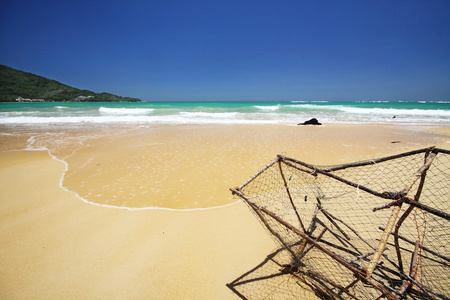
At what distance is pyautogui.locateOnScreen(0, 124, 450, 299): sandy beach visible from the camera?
2.57m

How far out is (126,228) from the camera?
3.57 metres

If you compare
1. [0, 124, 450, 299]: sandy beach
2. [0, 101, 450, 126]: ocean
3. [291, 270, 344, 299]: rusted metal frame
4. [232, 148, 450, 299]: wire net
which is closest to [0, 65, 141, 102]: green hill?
[0, 101, 450, 126]: ocean

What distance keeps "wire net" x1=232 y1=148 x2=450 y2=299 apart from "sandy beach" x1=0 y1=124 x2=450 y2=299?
646mm

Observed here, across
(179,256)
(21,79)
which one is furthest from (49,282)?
(21,79)

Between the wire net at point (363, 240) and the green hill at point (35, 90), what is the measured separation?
8693cm

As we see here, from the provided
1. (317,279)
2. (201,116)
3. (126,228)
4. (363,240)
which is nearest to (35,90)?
(201,116)

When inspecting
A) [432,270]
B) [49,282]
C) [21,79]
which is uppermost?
[21,79]

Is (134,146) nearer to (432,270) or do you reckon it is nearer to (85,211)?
(85,211)

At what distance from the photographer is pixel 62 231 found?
3.50 meters

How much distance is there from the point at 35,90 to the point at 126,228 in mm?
100226

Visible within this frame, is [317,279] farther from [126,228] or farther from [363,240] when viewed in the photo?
[126,228]

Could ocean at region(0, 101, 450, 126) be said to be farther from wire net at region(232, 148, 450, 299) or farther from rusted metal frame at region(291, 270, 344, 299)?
rusted metal frame at region(291, 270, 344, 299)

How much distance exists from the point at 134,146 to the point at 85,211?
218 inches

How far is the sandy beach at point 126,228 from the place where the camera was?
2.57m
